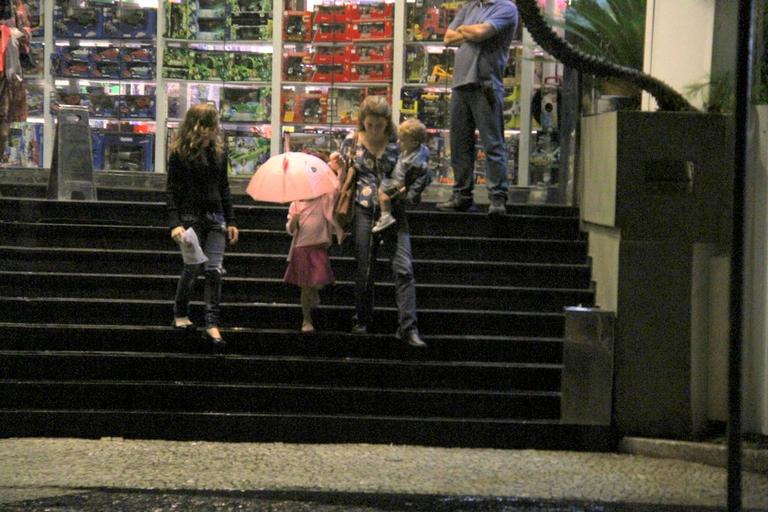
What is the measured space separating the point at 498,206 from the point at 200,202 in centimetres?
292

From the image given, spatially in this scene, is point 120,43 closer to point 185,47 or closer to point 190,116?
point 185,47

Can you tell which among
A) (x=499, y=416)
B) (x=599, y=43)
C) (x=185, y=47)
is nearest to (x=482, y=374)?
(x=499, y=416)

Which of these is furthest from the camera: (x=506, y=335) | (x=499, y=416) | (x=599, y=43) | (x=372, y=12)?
(x=372, y=12)

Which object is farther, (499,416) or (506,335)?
(506,335)

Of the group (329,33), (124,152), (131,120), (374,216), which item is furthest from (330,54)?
(374,216)

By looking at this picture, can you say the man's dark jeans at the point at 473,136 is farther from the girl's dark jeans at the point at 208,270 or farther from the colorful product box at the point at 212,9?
the colorful product box at the point at 212,9

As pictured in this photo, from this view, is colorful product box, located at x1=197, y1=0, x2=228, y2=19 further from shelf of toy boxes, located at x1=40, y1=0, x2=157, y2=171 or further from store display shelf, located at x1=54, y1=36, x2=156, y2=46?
store display shelf, located at x1=54, y1=36, x2=156, y2=46

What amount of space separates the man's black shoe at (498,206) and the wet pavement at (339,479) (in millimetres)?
2885

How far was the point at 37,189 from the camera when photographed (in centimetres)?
1305

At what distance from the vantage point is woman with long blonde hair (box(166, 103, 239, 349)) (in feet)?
30.4

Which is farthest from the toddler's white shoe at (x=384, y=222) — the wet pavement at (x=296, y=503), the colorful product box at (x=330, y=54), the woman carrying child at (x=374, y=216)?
the colorful product box at (x=330, y=54)

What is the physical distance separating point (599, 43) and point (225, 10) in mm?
6272

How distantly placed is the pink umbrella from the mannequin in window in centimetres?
396

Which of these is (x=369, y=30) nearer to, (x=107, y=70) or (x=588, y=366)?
(x=107, y=70)
